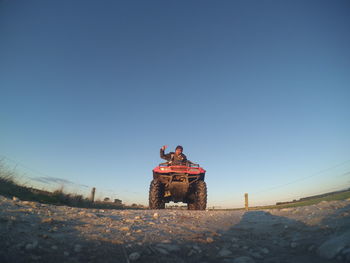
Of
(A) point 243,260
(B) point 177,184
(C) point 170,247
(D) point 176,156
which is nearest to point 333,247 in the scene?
(A) point 243,260

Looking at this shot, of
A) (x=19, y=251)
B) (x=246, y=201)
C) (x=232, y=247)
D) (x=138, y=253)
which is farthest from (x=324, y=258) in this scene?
(x=246, y=201)

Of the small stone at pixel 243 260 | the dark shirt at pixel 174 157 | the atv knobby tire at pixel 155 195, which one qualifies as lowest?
the small stone at pixel 243 260

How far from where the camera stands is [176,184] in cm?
795

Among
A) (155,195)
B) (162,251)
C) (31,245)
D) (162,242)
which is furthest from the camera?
(155,195)

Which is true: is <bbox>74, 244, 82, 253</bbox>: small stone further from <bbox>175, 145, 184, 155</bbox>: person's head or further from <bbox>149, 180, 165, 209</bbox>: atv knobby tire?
<bbox>175, 145, 184, 155</bbox>: person's head

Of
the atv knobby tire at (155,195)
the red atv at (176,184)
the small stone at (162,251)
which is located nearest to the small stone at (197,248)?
the small stone at (162,251)

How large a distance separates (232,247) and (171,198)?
7.00 metres

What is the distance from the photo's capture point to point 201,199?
25.5 ft

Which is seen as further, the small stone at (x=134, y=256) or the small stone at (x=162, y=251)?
the small stone at (x=162, y=251)

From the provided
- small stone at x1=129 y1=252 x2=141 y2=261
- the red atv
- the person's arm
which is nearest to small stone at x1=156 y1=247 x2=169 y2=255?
small stone at x1=129 y1=252 x2=141 y2=261

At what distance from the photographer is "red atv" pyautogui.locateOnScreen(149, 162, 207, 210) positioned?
7.68 metres

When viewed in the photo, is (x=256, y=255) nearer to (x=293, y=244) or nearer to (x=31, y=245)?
(x=293, y=244)

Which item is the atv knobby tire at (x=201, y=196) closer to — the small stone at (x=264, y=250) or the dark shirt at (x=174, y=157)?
the dark shirt at (x=174, y=157)

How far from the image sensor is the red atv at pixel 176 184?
7680 millimetres
